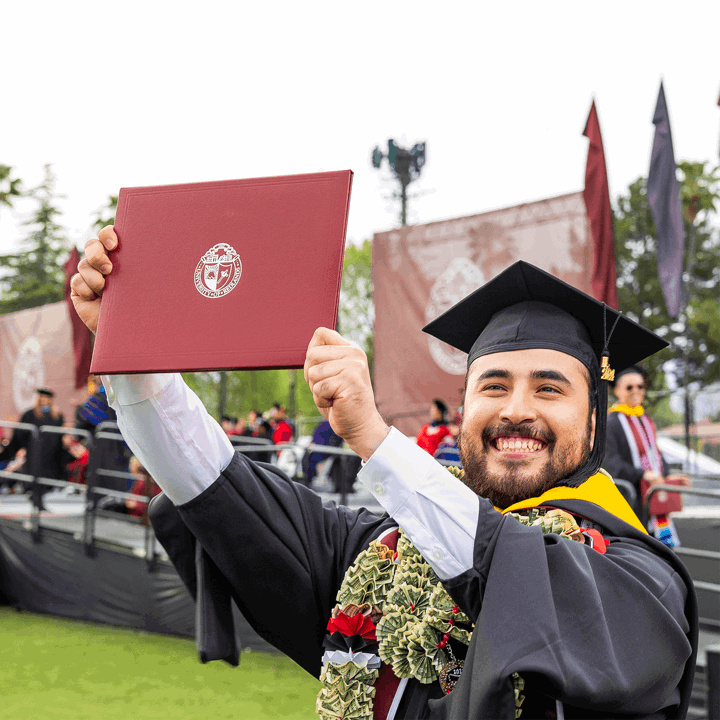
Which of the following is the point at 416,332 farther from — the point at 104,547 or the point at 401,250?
the point at 104,547

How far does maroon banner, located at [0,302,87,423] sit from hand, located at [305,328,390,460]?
40.7 ft

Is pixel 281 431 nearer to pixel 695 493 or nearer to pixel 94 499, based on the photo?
pixel 94 499

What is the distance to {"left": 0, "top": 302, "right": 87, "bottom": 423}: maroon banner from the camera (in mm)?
13359

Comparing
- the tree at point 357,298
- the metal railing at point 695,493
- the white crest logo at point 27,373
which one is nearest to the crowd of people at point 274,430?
the white crest logo at point 27,373

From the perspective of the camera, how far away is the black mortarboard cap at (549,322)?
6.18ft

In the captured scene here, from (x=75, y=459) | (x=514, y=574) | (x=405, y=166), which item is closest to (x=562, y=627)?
(x=514, y=574)

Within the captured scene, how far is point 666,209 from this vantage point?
6.46 metres

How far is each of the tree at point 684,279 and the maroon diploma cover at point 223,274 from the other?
25.8 meters

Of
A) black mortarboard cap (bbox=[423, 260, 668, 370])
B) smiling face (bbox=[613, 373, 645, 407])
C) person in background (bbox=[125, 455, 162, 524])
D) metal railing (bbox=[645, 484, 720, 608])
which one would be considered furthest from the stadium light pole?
black mortarboard cap (bbox=[423, 260, 668, 370])

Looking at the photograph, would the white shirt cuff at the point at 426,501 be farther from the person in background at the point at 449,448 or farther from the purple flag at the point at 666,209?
the purple flag at the point at 666,209

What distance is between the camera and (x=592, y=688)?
1266 mm

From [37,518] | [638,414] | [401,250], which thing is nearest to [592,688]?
[638,414]

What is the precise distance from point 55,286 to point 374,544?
39.2 metres

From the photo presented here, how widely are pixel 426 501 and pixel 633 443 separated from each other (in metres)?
4.63
